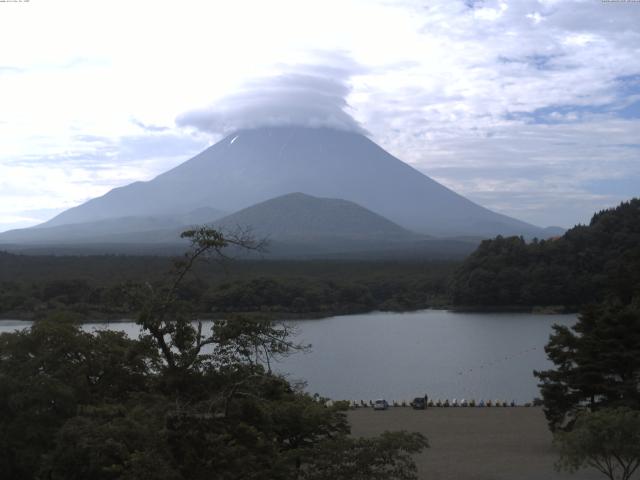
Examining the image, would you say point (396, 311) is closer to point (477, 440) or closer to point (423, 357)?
point (423, 357)

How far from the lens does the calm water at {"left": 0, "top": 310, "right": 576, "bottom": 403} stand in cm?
2164

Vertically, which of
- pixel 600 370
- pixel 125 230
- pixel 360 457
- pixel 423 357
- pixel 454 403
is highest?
pixel 125 230

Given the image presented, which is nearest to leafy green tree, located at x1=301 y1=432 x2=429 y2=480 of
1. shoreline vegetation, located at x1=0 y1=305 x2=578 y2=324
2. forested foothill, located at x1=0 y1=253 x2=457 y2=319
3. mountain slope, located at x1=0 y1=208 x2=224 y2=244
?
forested foothill, located at x1=0 y1=253 x2=457 y2=319

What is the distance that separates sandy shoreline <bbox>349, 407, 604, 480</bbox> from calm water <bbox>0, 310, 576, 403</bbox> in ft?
11.0

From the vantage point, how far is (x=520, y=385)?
21.6m

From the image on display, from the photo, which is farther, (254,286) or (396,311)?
(396,311)

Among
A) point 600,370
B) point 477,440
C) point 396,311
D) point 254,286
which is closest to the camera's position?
point 600,370

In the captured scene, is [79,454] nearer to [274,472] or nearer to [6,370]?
[274,472]

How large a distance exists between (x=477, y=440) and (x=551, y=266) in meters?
32.3

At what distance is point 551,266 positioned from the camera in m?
44.8

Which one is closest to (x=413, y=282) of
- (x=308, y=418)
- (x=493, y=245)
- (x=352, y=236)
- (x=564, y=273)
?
(x=493, y=245)

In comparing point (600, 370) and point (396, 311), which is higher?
point (600, 370)

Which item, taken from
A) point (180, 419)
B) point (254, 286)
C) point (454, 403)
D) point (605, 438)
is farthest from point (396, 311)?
point (180, 419)

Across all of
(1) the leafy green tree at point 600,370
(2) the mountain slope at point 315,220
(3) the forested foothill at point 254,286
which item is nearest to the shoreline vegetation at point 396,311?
(3) the forested foothill at point 254,286
